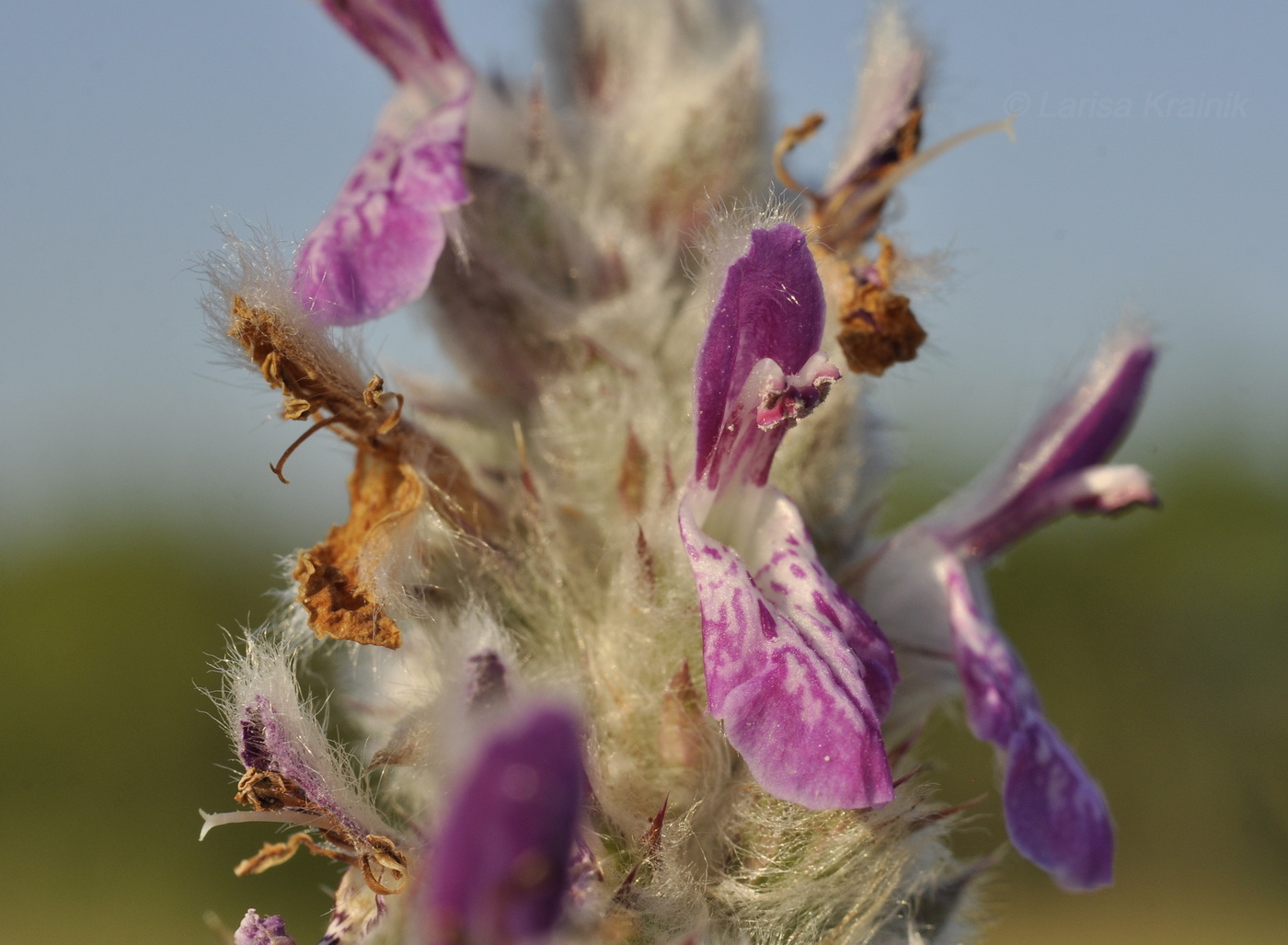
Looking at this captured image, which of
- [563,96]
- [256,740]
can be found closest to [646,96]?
[563,96]

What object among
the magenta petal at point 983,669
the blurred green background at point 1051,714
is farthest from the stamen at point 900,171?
the blurred green background at point 1051,714

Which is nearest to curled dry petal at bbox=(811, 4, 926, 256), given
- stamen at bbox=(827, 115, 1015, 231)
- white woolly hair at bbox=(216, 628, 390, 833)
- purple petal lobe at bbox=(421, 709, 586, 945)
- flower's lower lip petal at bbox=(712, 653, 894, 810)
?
stamen at bbox=(827, 115, 1015, 231)

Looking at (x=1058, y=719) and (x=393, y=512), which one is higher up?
(x=393, y=512)

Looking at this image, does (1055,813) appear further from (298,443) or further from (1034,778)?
(298,443)

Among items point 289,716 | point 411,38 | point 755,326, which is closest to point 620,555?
point 755,326

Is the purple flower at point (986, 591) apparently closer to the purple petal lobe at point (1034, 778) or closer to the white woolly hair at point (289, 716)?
the purple petal lobe at point (1034, 778)

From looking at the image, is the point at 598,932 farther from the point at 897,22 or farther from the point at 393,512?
the point at 897,22
